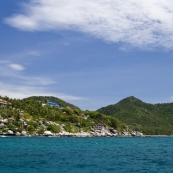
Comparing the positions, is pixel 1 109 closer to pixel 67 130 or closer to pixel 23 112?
pixel 23 112

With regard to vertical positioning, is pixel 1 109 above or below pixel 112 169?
above

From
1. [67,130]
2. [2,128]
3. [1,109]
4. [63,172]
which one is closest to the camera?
[63,172]

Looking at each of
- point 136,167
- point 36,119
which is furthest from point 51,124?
point 136,167

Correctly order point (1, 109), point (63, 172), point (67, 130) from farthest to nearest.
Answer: point (67, 130) < point (1, 109) < point (63, 172)

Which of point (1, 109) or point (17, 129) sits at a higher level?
point (1, 109)

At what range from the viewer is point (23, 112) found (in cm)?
18938

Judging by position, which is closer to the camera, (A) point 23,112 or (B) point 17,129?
(B) point 17,129

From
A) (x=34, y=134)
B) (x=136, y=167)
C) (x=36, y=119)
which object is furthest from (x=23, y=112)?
(x=136, y=167)

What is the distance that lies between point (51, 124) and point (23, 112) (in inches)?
813

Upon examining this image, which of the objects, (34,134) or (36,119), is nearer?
(34,134)

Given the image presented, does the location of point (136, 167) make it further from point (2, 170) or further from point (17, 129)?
point (17, 129)

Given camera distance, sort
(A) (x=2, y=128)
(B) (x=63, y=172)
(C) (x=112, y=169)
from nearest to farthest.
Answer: (B) (x=63, y=172)
(C) (x=112, y=169)
(A) (x=2, y=128)

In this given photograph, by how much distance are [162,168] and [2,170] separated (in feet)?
71.5

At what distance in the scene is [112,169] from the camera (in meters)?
41.4
